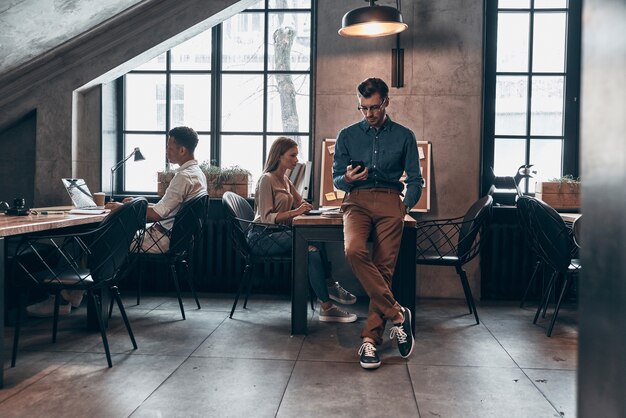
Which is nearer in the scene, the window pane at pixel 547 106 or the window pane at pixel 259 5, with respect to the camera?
the window pane at pixel 547 106

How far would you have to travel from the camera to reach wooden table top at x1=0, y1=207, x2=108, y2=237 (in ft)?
9.28

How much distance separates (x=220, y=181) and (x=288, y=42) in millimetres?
1463

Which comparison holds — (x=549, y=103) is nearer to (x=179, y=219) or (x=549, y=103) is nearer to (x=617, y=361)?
(x=179, y=219)

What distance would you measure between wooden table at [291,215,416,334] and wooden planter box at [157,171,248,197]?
153cm

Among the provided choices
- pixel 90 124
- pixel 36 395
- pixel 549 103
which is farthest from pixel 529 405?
pixel 90 124

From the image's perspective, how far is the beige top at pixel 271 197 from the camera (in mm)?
4223

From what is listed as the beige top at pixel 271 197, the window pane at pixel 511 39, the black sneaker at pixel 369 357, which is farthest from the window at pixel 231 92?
the black sneaker at pixel 369 357

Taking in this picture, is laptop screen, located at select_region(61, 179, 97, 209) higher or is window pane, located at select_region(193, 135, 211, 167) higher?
window pane, located at select_region(193, 135, 211, 167)

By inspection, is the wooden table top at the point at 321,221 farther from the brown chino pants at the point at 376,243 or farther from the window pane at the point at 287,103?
the window pane at the point at 287,103

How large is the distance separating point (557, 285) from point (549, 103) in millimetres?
1642

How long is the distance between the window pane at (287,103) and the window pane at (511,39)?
71.3 inches

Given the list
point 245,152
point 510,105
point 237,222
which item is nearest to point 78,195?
point 237,222

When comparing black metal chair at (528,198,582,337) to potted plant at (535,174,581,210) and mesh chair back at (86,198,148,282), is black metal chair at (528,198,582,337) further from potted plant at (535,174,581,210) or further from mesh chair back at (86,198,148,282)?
mesh chair back at (86,198,148,282)

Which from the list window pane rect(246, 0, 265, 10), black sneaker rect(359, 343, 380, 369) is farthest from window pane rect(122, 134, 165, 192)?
black sneaker rect(359, 343, 380, 369)
